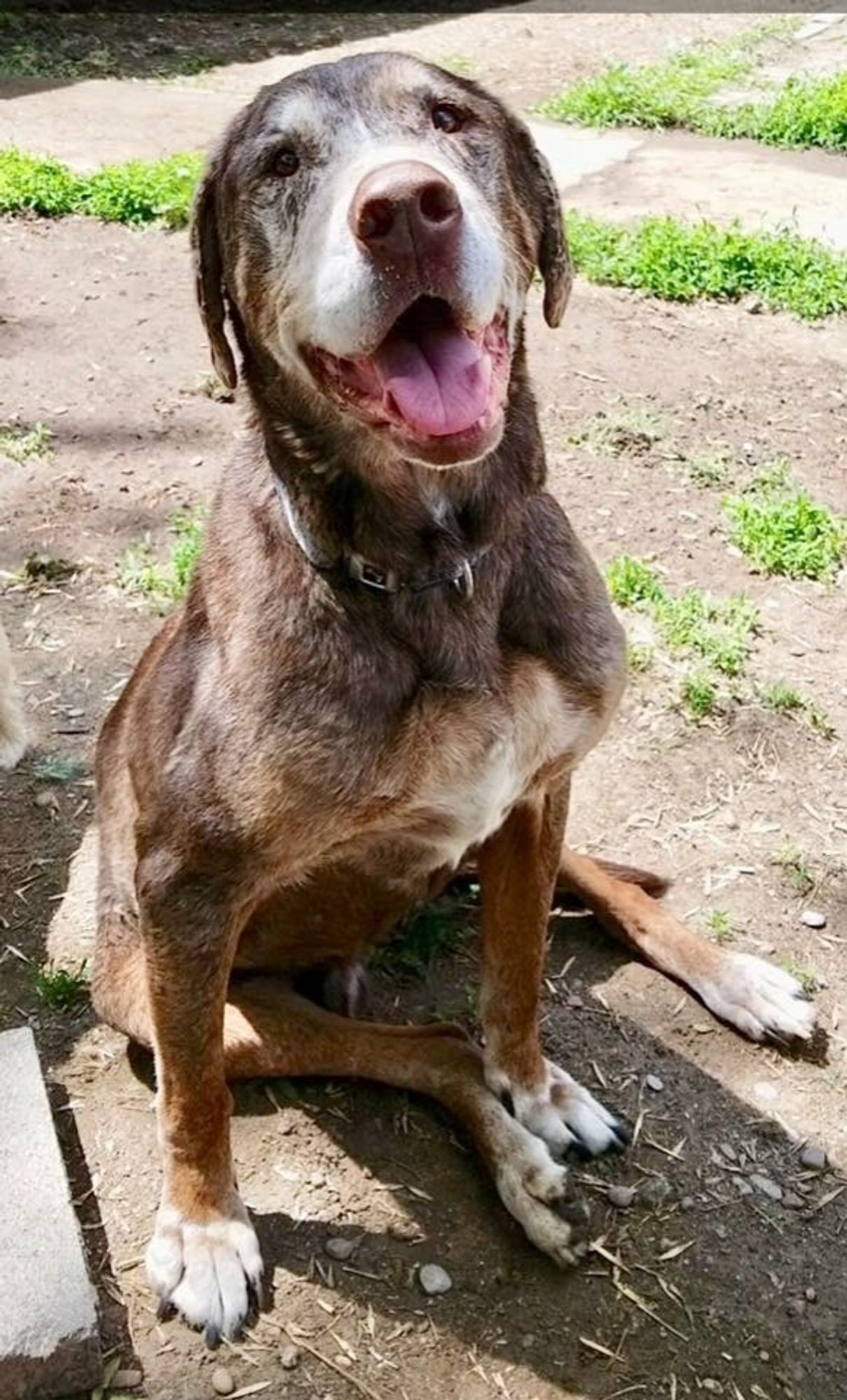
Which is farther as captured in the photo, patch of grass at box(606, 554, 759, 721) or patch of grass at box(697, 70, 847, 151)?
patch of grass at box(697, 70, 847, 151)

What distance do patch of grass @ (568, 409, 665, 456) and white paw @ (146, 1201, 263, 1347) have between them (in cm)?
325

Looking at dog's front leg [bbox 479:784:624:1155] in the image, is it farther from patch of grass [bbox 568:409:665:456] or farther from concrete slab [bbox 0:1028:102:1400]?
patch of grass [bbox 568:409:665:456]

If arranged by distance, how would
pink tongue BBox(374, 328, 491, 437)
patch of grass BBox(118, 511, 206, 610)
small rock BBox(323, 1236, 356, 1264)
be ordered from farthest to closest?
patch of grass BBox(118, 511, 206, 610) < small rock BBox(323, 1236, 356, 1264) < pink tongue BBox(374, 328, 491, 437)

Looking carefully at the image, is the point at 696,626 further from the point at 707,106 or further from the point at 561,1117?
the point at 707,106

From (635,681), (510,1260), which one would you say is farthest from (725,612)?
(510,1260)

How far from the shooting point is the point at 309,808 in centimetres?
244

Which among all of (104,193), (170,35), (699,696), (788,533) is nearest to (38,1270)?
(699,696)

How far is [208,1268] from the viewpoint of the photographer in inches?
105

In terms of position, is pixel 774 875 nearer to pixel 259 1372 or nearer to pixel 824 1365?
pixel 824 1365

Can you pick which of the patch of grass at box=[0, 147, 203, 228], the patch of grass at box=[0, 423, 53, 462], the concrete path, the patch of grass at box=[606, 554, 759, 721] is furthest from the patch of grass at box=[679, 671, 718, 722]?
the patch of grass at box=[0, 147, 203, 228]

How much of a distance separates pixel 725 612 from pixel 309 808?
236cm

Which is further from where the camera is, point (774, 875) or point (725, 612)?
point (725, 612)

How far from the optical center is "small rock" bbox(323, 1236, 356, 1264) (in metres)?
2.80

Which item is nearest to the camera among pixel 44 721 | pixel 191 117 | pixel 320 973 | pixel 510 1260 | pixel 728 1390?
pixel 728 1390
